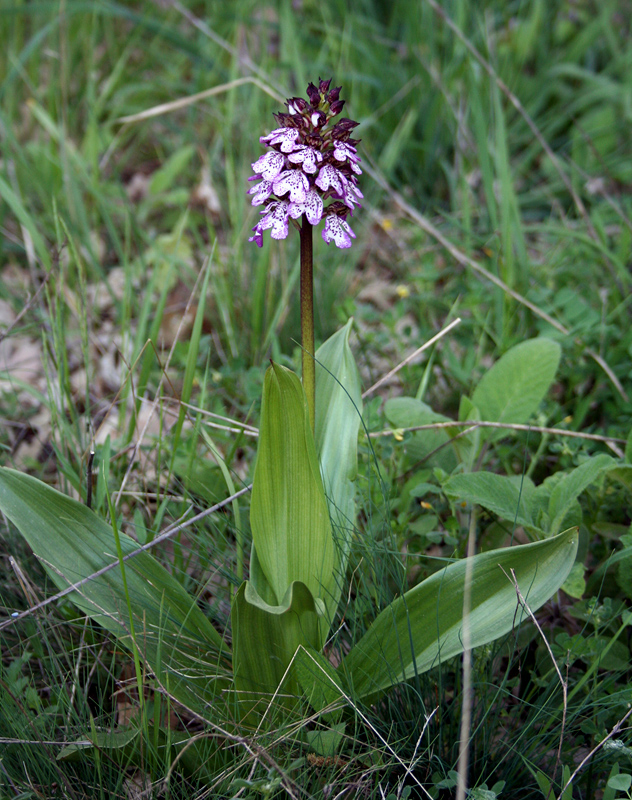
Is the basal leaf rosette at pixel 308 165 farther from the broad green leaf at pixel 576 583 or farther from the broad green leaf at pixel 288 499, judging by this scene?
the broad green leaf at pixel 576 583

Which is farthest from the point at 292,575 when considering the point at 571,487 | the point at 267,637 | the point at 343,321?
the point at 343,321

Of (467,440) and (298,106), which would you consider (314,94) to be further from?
(467,440)

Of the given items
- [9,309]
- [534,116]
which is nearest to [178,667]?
[9,309]

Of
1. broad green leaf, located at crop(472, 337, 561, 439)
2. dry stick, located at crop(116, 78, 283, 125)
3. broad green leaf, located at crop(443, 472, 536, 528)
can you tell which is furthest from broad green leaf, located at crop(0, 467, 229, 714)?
dry stick, located at crop(116, 78, 283, 125)

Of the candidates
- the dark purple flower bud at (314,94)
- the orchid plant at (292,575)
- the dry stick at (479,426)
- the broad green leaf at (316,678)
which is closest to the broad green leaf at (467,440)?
the dry stick at (479,426)

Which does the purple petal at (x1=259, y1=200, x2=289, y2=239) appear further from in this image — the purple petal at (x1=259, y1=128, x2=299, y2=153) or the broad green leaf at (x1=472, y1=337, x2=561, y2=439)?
the broad green leaf at (x1=472, y1=337, x2=561, y2=439)
